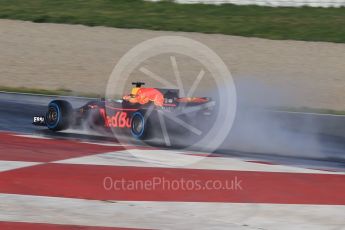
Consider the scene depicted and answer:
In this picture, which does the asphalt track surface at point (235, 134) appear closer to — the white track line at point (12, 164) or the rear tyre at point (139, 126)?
the rear tyre at point (139, 126)

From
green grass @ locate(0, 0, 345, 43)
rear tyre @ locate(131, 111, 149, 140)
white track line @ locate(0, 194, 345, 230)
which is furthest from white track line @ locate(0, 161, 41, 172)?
green grass @ locate(0, 0, 345, 43)

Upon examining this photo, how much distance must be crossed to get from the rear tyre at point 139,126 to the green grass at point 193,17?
43.2 feet

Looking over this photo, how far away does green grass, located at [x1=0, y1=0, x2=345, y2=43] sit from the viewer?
73.7 feet

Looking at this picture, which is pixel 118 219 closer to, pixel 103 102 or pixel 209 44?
pixel 103 102

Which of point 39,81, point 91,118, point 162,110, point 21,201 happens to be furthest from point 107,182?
point 39,81

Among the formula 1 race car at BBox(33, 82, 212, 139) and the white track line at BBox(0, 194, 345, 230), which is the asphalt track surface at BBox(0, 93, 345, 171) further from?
the white track line at BBox(0, 194, 345, 230)

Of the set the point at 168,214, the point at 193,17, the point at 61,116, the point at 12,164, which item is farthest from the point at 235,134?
the point at 193,17

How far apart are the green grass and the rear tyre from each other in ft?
43.2

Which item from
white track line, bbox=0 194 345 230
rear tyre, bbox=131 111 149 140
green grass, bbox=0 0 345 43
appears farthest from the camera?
green grass, bbox=0 0 345 43

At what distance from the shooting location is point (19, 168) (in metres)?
6.96

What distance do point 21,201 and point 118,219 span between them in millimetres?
863

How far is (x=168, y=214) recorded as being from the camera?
5.68m

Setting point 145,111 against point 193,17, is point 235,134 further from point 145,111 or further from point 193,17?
point 193,17

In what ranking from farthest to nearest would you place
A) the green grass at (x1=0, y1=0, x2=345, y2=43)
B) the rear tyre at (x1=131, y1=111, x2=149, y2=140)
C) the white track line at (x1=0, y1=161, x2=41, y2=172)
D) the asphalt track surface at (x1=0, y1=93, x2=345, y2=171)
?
the green grass at (x1=0, y1=0, x2=345, y2=43) < the rear tyre at (x1=131, y1=111, x2=149, y2=140) < the asphalt track surface at (x1=0, y1=93, x2=345, y2=171) < the white track line at (x1=0, y1=161, x2=41, y2=172)
